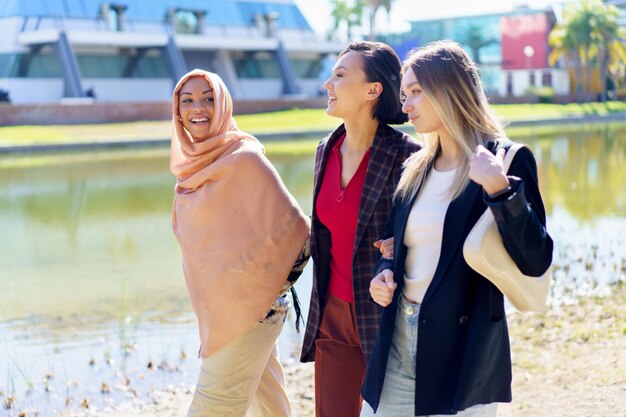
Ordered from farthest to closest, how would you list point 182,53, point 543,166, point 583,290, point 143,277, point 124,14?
point 182,53
point 124,14
point 543,166
point 143,277
point 583,290

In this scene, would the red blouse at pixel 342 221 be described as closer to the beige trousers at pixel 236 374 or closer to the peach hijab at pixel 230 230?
the peach hijab at pixel 230 230

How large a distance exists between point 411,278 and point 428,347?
250 mm

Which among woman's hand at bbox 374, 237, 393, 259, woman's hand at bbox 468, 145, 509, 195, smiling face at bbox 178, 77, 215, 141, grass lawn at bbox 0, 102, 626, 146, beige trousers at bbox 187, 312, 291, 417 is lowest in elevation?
grass lawn at bbox 0, 102, 626, 146

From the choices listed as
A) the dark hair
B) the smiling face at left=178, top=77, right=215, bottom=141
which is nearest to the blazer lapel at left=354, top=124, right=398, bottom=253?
the dark hair

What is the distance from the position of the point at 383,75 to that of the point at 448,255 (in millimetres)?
1259

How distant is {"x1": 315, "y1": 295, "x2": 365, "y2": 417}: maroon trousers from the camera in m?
3.77

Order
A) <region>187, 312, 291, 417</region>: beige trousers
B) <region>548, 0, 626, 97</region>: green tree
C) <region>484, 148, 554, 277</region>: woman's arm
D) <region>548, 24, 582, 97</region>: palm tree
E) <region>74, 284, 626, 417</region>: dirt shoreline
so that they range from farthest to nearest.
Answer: <region>548, 24, 582, 97</region>: palm tree < <region>548, 0, 626, 97</region>: green tree < <region>74, 284, 626, 417</region>: dirt shoreline < <region>187, 312, 291, 417</region>: beige trousers < <region>484, 148, 554, 277</region>: woman's arm

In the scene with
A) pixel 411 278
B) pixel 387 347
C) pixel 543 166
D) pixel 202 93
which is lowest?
pixel 543 166

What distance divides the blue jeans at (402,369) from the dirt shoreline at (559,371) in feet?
6.94

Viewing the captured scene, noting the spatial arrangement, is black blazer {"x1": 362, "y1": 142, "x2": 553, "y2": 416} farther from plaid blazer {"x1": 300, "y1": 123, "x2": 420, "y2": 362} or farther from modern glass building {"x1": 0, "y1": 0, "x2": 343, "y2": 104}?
modern glass building {"x1": 0, "y1": 0, "x2": 343, "y2": 104}

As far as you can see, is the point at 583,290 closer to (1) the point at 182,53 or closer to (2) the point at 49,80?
(2) the point at 49,80

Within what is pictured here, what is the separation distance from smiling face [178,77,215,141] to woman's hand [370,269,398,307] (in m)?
1.44

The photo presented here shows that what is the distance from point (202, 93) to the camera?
161 inches

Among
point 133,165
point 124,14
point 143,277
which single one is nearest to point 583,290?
point 143,277
